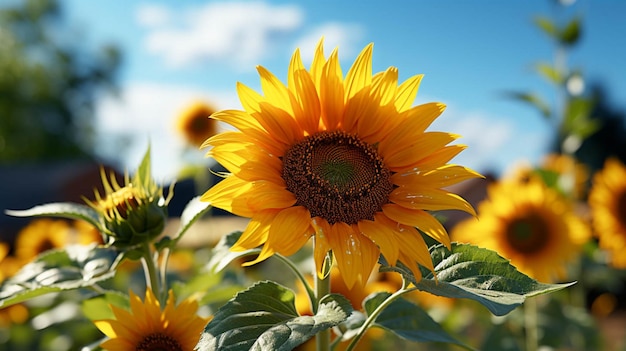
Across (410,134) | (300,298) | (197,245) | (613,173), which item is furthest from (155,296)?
(197,245)

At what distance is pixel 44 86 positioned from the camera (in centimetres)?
2203

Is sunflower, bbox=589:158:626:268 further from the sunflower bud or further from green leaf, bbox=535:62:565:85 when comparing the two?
the sunflower bud

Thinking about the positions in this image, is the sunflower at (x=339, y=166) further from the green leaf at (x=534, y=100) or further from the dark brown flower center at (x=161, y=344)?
the green leaf at (x=534, y=100)

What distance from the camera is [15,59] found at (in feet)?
71.0

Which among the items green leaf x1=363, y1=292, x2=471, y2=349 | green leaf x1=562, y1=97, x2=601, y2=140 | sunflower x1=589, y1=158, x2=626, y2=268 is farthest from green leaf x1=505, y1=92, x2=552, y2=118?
green leaf x1=363, y1=292, x2=471, y2=349

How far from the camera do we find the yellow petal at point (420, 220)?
92 centimetres

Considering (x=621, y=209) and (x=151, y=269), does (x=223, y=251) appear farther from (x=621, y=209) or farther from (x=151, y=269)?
(x=621, y=209)

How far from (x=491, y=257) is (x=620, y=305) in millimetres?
9510

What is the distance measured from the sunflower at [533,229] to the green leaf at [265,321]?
5.64ft

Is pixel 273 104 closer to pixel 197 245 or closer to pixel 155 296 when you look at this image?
pixel 155 296

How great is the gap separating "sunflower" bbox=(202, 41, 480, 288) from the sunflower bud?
231 mm

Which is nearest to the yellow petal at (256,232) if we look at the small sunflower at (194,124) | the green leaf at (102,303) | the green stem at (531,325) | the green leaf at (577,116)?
the green leaf at (102,303)

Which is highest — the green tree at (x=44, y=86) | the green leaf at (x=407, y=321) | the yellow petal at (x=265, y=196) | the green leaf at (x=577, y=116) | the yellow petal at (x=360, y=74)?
the green tree at (x=44, y=86)

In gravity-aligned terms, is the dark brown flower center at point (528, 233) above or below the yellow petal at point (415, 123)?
below
